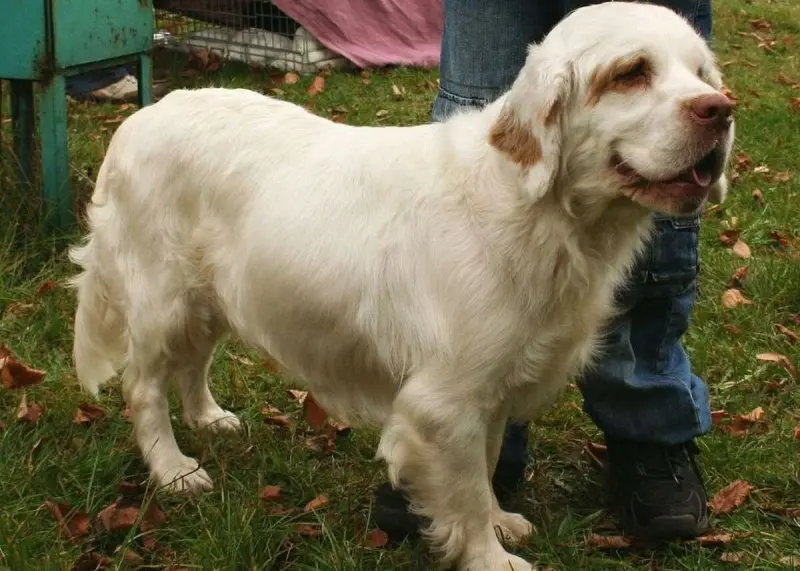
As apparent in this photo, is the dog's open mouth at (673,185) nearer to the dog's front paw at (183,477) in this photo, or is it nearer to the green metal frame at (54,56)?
the dog's front paw at (183,477)

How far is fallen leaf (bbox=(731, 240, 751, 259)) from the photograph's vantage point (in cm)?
445

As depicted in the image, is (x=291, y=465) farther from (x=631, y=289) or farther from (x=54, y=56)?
(x=54, y=56)

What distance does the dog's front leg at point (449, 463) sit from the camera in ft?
7.41

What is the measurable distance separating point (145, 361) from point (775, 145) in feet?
14.3

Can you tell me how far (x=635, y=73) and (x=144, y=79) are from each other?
3.29m

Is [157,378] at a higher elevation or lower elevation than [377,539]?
higher

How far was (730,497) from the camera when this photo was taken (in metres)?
2.78

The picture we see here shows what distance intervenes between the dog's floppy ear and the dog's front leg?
50cm

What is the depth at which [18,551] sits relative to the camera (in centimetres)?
230

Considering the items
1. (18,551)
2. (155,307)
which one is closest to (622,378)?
(155,307)

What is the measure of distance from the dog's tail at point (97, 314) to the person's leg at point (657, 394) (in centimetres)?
139

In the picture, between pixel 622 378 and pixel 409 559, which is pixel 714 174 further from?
pixel 409 559

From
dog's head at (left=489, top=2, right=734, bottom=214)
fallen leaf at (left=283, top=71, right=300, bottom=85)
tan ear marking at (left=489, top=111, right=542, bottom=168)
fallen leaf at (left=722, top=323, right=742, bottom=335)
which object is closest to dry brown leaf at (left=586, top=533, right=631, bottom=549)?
dog's head at (left=489, top=2, right=734, bottom=214)

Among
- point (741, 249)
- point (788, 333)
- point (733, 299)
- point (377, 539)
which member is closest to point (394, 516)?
point (377, 539)
